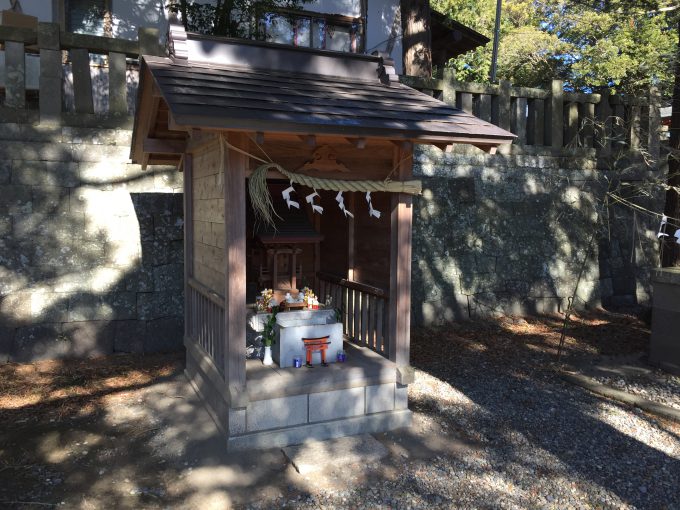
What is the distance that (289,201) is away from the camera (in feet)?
14.6

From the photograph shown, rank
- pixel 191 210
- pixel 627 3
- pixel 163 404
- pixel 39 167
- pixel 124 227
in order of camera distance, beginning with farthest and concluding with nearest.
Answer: pixel 627 3 < pixel 124 227 < pixel 39 167 < pixel 191 210 < pixel 163 404

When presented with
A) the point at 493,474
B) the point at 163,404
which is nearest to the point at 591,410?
the point at 493,474

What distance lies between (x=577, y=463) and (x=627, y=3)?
7408 mm

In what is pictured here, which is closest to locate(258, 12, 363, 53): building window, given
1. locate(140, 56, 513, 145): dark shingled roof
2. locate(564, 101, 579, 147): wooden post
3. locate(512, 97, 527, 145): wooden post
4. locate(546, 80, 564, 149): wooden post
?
locate(512, 97, 527, 145): wooden post

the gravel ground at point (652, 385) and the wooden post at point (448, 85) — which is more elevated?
the wooden post at point (448, 85)

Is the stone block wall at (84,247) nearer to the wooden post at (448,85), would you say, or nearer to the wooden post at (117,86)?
the wooden post at (117,86)

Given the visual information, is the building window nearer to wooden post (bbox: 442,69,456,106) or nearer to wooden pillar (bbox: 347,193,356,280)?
wooden post (bbox: 442,69,456,106)

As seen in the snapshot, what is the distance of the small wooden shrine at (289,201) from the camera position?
4.09m

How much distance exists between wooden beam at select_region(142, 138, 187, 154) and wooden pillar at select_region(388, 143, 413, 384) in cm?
229

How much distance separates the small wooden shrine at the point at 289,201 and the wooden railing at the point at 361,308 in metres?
0.02

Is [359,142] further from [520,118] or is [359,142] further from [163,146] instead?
[520,118]

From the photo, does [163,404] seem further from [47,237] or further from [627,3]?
[627,3]

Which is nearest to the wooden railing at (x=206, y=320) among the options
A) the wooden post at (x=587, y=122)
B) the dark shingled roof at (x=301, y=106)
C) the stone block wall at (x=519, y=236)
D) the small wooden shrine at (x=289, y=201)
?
the small wooden shrine at (x=289, y=201)

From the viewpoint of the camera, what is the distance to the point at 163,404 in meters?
5.19
